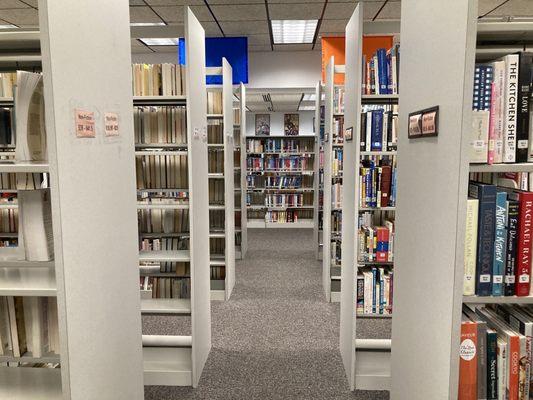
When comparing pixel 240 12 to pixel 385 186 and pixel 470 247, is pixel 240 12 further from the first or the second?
pixel 470 247

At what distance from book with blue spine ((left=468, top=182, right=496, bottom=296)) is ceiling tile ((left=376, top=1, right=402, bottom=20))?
463 cm

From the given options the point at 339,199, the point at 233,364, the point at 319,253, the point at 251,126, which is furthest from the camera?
the point at 251,126

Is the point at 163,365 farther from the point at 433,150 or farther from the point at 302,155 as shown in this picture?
the point at 302,155

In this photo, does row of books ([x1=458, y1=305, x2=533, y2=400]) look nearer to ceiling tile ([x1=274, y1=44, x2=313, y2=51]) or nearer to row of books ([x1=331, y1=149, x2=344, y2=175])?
row of books ([x1=331, y1=149, x2=344, y2=175])

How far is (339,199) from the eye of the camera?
438 centimetres

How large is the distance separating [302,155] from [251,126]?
1728mm

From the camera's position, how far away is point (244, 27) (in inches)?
244

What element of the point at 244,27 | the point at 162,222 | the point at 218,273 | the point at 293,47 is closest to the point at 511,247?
the point at 162,222

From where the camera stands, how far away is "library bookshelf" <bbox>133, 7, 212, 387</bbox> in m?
2.63

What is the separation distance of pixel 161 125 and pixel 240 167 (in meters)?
2.78

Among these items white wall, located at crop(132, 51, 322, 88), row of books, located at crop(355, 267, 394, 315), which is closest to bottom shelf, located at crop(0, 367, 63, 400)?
row of books, located at crop(355, 267, 394, 315)

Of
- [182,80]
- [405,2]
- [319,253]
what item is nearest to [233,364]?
[182,80]

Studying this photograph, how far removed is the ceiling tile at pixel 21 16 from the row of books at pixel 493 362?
19.6 feet

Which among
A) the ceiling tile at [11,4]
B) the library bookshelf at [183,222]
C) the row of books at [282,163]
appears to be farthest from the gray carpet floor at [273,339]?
the ceiling tile at [11,4]
